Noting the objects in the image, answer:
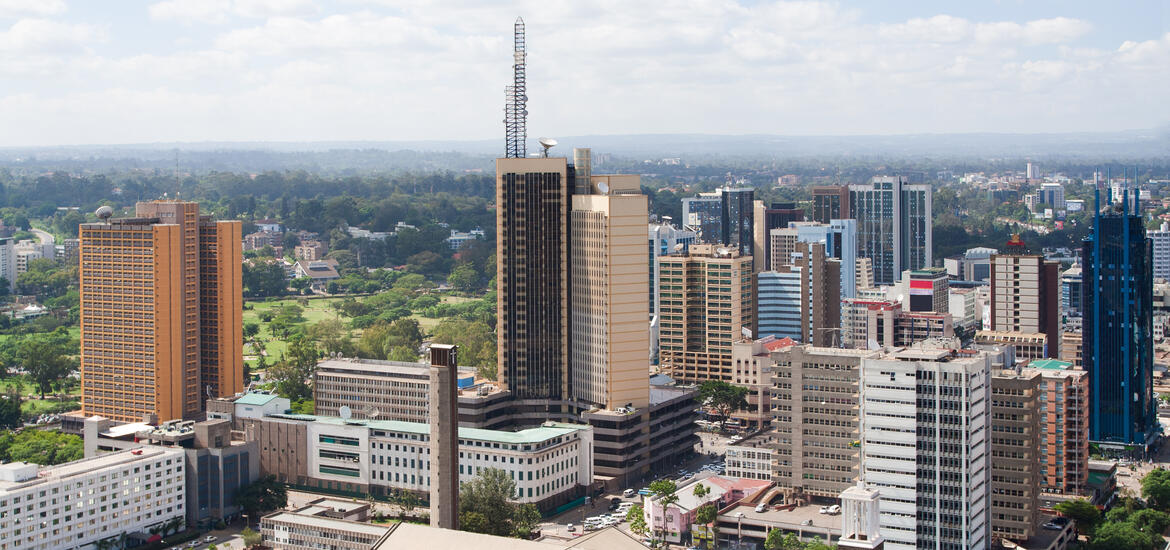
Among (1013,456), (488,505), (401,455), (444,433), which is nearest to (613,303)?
(401,455)

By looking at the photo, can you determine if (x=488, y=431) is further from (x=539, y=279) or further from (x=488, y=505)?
(x=539, y=279)

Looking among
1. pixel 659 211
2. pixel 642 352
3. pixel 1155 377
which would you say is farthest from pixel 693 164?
pixel 642 352

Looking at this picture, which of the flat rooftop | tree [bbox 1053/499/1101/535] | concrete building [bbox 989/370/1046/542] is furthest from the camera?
tree [bbox 1053/499/1101/535]

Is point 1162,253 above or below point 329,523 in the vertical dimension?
above

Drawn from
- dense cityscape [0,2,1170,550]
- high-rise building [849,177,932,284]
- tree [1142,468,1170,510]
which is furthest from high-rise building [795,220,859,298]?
tree [1142,468,1170,510]

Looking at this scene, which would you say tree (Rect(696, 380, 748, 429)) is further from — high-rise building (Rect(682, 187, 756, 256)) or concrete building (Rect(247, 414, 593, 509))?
high-rise building (Rect(682, 187, 756, 256))

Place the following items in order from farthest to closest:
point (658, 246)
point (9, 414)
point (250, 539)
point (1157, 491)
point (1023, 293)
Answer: point (658, 246) < point (1023, 293) < point (9, 414) < point (1157, 491) < point (250, 539)
